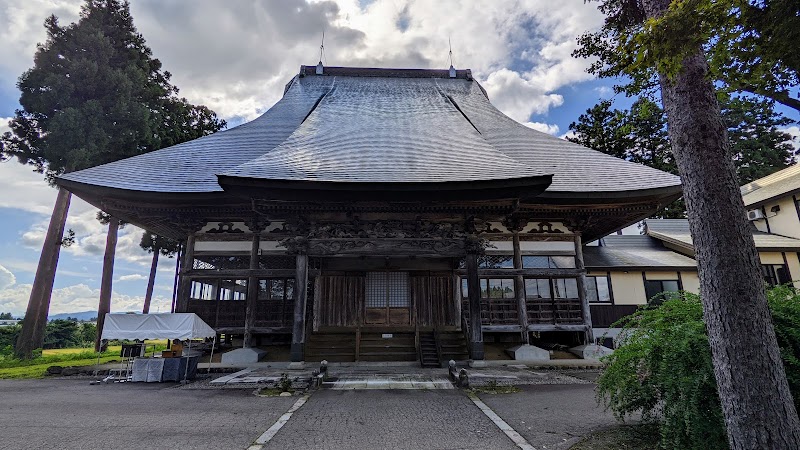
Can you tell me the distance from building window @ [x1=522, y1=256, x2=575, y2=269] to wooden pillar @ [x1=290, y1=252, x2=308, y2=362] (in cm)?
713

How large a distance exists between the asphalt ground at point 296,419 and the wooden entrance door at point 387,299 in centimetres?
509


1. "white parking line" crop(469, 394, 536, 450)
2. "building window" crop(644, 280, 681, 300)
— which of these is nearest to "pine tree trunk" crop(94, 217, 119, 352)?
"white parking line" crop(469, 394, 536, 450)

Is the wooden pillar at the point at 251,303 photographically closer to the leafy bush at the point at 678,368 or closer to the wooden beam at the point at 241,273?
the wooden beam at the point at 241,273

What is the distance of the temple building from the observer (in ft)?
30.9

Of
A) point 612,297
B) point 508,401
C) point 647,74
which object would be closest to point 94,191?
point 508,401

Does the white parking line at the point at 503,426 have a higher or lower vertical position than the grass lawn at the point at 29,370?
higher

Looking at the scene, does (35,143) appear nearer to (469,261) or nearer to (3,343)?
(3,343)

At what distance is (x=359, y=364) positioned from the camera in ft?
33.3

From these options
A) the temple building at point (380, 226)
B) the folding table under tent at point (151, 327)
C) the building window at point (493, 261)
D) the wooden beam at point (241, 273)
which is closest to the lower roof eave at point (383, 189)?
the temple building at point (380, 226)

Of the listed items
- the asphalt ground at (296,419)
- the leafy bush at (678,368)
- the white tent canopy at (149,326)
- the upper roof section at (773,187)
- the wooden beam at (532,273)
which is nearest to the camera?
the leafy bush at (678,368)

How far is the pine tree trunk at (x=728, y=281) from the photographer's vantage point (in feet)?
8.95

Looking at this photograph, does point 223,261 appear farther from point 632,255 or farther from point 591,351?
point 632,255

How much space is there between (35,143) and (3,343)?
917 centimetres

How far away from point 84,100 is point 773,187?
3025 cm
